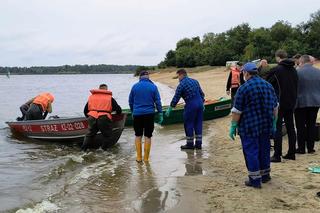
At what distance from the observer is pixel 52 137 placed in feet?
42.5

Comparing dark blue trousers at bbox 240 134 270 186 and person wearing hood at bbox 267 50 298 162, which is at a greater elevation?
person wearing hood at bbox 267 50 298 162

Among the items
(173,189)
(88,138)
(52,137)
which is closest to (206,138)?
(88,138)

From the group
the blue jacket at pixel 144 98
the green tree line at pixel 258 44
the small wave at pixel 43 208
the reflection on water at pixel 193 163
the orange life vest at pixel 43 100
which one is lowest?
the reflection on water at pixel 193 163

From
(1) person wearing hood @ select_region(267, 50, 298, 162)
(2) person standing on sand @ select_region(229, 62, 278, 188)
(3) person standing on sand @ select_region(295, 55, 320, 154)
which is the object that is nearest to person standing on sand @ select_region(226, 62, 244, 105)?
(3) person standing on sand @ select_region(295, 55, 320, 154)

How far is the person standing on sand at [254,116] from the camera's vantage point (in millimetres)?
6340

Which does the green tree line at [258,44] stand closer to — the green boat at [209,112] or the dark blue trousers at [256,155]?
the green boat at [209,112]

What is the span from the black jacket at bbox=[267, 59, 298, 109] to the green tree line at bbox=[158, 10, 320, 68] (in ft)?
145

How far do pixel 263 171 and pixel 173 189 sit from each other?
1354 mm

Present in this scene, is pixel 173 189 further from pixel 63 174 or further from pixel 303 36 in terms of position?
pixel 303 36

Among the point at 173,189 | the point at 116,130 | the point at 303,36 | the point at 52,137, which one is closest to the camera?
the point at 173,189

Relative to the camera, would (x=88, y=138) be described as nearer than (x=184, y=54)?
Yes

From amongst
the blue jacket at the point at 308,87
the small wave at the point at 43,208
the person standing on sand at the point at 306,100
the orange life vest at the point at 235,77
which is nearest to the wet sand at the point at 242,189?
the person standing on sand at the point at 306,100

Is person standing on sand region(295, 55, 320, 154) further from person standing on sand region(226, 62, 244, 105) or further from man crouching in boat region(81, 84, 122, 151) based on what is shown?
person standing on sand region(226, 62, 244, 105)

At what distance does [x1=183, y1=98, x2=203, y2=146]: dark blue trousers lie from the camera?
9.92 metres
